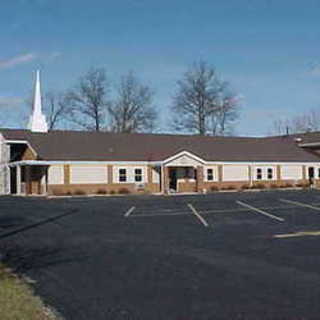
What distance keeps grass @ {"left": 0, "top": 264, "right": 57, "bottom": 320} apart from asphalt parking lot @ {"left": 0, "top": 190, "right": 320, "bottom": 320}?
24 cm

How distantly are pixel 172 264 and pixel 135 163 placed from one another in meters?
36.2

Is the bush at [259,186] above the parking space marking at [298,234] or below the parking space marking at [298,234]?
above

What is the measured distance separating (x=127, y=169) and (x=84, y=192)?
425 cm

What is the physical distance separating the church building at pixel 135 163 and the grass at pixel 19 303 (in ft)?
114

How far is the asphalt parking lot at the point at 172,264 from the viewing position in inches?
312

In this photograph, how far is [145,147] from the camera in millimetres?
51000

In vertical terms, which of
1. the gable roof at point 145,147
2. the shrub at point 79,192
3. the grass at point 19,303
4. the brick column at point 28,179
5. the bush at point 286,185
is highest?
the gable roof at point 145,147

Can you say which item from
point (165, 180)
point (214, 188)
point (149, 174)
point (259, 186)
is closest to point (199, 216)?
point (165, 180)

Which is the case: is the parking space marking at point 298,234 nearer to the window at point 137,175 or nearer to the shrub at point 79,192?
the shrub at point 79,192

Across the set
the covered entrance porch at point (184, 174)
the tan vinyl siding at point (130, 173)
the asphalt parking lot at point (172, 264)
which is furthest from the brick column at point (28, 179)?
the asphalt parking lot at point (172, 264)

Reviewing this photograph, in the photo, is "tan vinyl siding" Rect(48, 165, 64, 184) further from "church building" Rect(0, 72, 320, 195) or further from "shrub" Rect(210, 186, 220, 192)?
"shrub" Rect(210, 186, 220, 192)

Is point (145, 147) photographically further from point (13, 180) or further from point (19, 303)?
point (19, 303)

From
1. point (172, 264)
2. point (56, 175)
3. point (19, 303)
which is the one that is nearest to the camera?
point (19, 303)

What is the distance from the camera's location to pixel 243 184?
170ft
